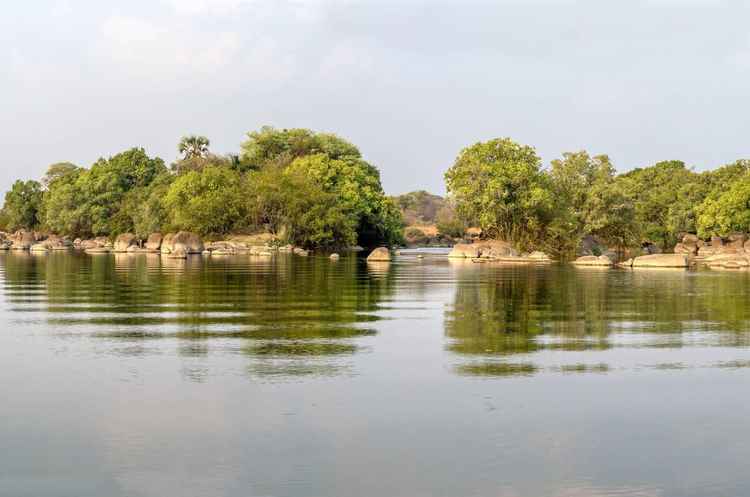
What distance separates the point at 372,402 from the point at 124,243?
93.3 m

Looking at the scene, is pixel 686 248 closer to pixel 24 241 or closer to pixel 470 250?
pixel 470 250

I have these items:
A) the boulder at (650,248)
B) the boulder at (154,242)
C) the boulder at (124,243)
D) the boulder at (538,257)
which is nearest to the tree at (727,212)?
the boulder at (650,248)

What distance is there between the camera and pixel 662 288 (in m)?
36.5

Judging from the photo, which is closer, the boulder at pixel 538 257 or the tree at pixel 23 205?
the boulder at pixel 538 257

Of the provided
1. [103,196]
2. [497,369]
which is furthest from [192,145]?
[497,369]

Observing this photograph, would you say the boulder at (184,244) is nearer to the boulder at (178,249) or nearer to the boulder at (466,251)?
the boulder at (178,249)

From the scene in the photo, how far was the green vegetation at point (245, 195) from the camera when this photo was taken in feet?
318

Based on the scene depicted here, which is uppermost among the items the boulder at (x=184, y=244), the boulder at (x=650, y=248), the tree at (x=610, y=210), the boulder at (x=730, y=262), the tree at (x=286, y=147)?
the tree at (x=286, y=147)

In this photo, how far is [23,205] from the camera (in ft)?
477

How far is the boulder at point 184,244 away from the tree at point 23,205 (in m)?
66.0

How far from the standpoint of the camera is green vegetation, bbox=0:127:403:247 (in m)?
96.9

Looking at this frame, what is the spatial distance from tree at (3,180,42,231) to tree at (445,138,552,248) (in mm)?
95589

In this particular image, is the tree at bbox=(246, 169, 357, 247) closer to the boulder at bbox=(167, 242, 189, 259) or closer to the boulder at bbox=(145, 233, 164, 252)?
the boulder at bbox=(145, 233, 164, 252)

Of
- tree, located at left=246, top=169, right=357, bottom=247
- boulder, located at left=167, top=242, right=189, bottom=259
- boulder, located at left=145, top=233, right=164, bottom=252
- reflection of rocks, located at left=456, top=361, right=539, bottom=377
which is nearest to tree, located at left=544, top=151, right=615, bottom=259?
tree, located at left=246, top=169, right=357, bottom=247
